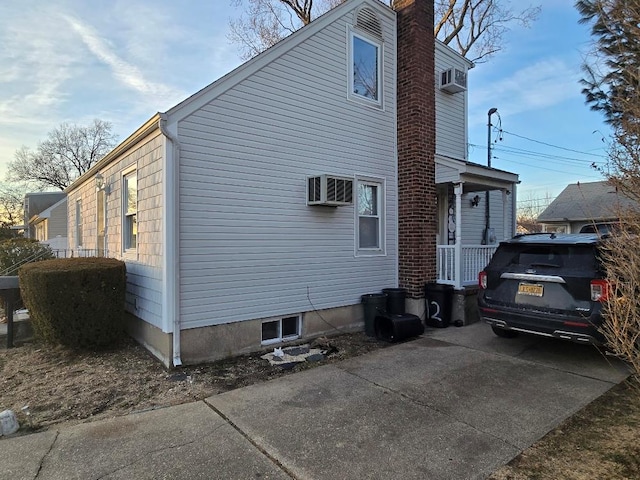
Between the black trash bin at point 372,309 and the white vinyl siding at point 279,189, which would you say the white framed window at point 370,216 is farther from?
the black trash bin at point 372,309

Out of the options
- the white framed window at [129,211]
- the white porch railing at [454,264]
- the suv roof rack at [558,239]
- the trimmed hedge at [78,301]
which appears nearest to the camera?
the suv roof rack at [558,239]

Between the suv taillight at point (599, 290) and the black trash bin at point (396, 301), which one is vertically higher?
the suv taillight at point (599, 290)

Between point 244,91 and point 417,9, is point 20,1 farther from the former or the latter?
point 417,9

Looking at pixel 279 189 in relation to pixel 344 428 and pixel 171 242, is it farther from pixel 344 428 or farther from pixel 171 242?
pixel 344 428

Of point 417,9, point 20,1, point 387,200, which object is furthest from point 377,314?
point 20,1

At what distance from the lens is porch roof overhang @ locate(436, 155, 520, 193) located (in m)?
7.94

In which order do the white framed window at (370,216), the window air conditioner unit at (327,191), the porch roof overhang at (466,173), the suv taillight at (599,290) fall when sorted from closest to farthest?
the suv taillight at (599,290), the window air conditioner unit at (327,191), the white framed window at (370,216), the porch roof overhang at (466,173)

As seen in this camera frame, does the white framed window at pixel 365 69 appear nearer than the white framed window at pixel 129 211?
No

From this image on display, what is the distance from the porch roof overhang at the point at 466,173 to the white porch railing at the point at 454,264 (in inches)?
54.4

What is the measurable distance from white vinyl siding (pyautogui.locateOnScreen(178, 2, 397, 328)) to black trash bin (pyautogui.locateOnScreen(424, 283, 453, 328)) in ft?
2.77

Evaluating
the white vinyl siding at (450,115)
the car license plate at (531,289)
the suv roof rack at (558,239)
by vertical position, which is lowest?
the car license plate at (531,289)

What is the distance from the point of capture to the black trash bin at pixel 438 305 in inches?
300

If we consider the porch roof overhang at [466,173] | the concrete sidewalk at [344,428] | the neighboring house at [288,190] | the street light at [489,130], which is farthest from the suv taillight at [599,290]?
the street light at [489,130]

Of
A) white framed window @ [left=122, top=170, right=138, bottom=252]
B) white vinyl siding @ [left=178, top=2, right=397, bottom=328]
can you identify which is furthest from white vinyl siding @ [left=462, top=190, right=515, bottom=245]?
white framed window @ [left=122, top=170, right=138, bottom=252]
